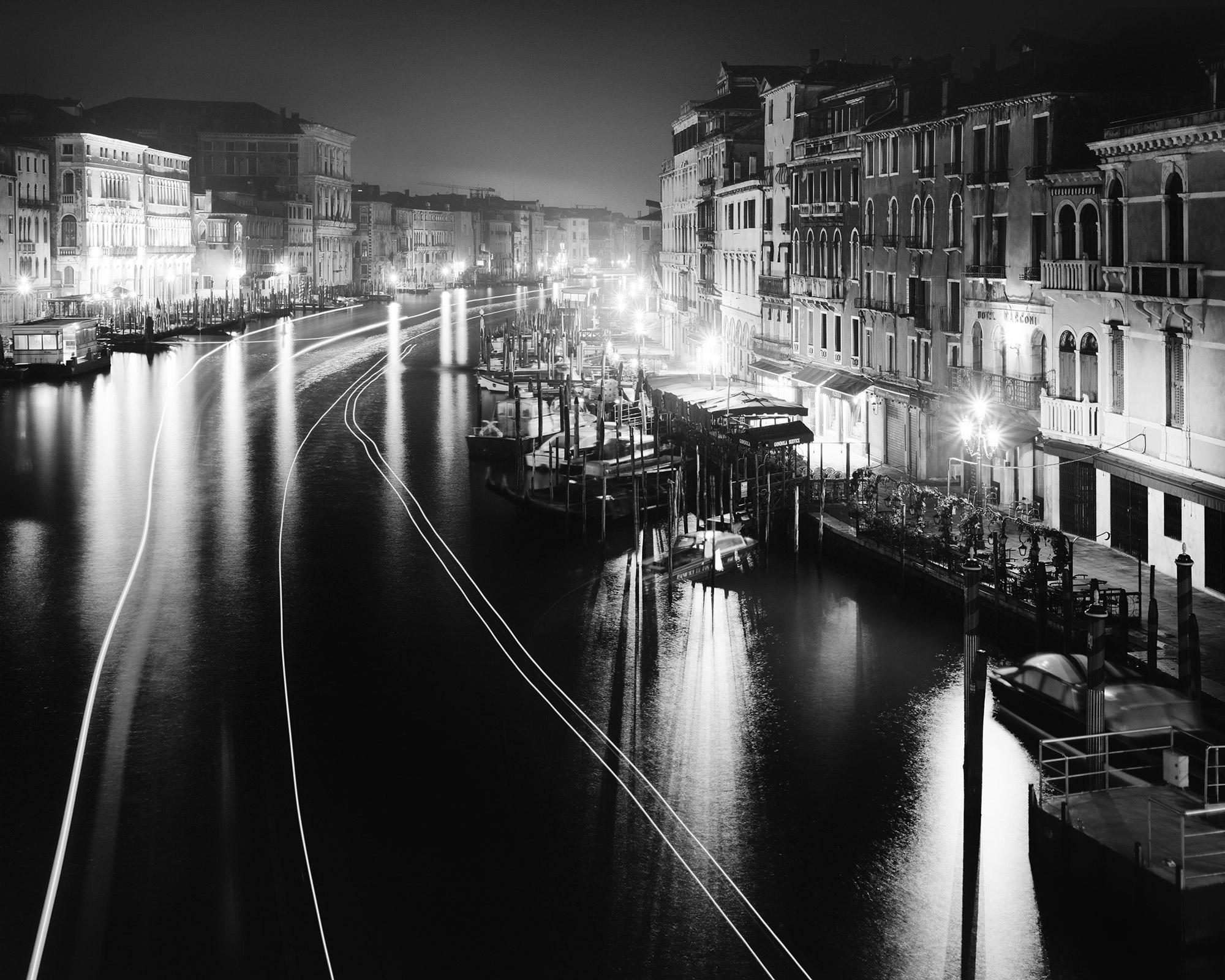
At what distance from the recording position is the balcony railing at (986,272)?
103 feet

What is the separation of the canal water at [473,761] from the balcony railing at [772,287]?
15.5 metres

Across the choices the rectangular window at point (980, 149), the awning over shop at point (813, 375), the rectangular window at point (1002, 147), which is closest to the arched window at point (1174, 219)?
the rectangular window at point (1002, 147)

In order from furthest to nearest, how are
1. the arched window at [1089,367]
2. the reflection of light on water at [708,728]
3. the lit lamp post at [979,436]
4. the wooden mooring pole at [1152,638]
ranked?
the lit lamp post at [979,436] → the arched window at [1089,367] → the wooden mooring pole at [1152,638] → the reflection of light on water at [708,728]

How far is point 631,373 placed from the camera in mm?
64938

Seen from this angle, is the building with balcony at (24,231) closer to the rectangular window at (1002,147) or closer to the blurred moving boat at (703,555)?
the blurred moving boat at (703,555)

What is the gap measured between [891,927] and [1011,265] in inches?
723

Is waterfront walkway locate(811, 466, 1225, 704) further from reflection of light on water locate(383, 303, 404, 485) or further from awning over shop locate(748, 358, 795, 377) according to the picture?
awning over shop locate(748, 358, 795, 377)

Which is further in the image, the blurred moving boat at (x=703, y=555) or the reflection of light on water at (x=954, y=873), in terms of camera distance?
the blurred moving boat at (x=703, y=555)

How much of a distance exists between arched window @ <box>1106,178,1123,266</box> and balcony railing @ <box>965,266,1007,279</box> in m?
4.21

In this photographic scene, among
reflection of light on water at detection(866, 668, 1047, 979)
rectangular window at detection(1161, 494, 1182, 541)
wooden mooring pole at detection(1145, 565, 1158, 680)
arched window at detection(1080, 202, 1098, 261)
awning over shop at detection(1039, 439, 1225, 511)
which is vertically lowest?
reflection of light on water at detection(866, 668, 1047, 979)

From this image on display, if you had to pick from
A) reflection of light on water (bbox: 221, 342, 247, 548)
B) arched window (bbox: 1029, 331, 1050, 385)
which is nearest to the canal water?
reflection of light on water (bbox: 221, 342, 247, 548)

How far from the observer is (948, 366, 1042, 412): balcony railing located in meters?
29.9

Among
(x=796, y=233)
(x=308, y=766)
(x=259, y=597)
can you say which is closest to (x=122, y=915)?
(x=308, y=766)

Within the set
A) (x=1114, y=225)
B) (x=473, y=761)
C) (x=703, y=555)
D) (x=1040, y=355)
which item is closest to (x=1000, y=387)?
(x=1040, y=355)
